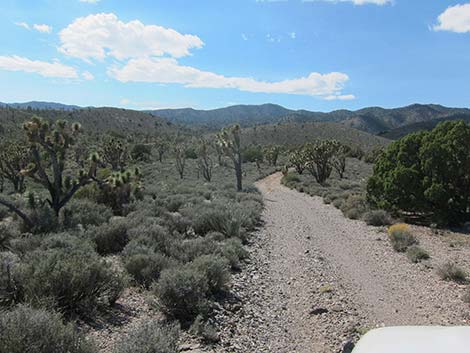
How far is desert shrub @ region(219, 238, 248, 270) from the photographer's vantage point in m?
11.4

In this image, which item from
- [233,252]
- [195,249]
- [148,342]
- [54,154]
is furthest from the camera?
[54,154]

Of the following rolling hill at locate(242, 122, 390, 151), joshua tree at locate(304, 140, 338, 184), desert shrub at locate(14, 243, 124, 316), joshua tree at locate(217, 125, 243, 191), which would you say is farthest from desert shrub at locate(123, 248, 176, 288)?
rolling hill at locate(242, 122, 390, 151)

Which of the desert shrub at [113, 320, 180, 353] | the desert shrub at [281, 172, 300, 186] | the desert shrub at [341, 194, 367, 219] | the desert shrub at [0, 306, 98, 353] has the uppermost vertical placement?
the desert shrub at [0, 306, 98, 353]

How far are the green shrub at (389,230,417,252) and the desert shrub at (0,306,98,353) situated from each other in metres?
11.1

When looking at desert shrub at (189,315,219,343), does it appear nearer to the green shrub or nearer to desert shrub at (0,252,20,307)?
desert shrub at (0,252,20,307)

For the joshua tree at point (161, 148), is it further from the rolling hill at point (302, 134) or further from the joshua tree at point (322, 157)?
the rolling hill at point (302, 134)

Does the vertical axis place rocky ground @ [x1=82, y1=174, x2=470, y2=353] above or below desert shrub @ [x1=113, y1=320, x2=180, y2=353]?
below

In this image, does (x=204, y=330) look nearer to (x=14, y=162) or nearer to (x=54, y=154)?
(x=54, y=154)

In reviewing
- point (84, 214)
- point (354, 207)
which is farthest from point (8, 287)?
point (354, 207)

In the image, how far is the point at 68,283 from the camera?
717 cm

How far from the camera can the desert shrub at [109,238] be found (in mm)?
12008

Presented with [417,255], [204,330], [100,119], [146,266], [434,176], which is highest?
[100,119]

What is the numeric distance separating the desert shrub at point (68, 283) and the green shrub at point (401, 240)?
9452 millimetres

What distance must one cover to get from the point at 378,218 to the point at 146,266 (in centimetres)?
1205
